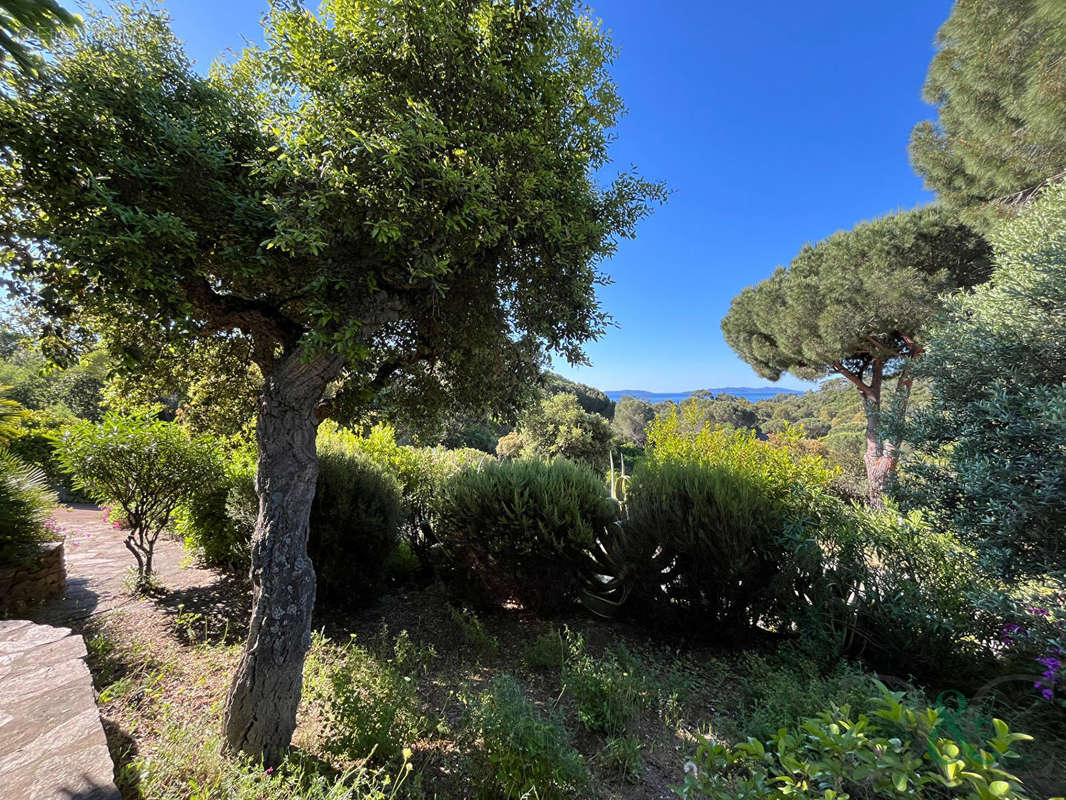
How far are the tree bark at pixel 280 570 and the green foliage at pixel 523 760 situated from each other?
1.16 m

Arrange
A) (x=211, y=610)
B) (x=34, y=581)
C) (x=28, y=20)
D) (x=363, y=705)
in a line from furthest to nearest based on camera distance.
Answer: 1. (x=211, y=610)
2. (x=34, y=581)
3. (x=363, y=705)
4. (x=28, y=20)

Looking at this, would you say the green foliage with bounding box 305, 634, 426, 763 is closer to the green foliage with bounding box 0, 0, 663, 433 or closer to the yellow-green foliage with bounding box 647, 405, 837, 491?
the green foliage with bounding box 0, 0, 663, 433

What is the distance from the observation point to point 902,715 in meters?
1.13

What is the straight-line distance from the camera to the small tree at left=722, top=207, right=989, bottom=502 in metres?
8.92

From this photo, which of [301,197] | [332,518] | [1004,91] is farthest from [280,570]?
[1004,91]

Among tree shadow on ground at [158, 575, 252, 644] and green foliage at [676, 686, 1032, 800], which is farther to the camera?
tree shadow on ground at [158, 575, 252, 644]

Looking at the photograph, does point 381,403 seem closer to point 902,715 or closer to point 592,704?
point 592,704

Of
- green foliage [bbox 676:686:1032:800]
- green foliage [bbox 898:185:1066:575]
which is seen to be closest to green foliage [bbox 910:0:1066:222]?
green foliage [bbox 898:185:1066:575]

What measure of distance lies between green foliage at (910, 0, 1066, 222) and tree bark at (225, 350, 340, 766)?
5.70 meters

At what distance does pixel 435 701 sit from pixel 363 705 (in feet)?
2.04

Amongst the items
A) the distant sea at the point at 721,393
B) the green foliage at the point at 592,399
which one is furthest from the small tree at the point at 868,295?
the green foliage at the point at 592,399

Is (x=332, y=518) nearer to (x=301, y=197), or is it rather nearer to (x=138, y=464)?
(x=138, y=464)

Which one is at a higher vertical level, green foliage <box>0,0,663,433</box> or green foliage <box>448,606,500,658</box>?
green foliage <box>0,0,663,433</box>

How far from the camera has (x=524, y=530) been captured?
3660 millimetres
